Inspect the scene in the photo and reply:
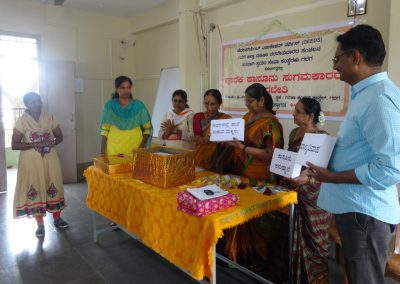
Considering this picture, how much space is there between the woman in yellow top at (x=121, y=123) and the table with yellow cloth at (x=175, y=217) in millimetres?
669

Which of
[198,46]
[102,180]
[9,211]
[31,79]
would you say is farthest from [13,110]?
[102,180]

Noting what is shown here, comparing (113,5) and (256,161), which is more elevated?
(113,5)

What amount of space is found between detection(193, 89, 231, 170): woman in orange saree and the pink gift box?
3.42 ft

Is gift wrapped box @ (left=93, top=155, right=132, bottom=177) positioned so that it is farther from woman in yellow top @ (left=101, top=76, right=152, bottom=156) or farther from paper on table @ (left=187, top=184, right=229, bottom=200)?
paper on table @ (left=187, top=184, right=229, bottom=200)

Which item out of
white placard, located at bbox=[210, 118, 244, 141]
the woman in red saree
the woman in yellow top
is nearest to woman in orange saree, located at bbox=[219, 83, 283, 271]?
white placard, located at bbox=[210, 118, 244, 141]

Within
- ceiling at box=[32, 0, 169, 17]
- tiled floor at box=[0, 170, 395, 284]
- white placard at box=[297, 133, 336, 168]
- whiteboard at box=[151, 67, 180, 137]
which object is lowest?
tiled floor at box=[0, 170, 395, 284]

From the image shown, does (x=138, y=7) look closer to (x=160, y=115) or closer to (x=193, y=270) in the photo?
(x=160, y=115)

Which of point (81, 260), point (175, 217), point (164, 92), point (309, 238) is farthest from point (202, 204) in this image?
point (164, 92)

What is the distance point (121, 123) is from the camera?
307 cm

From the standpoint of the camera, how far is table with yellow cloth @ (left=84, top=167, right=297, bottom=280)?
1595 millimetres

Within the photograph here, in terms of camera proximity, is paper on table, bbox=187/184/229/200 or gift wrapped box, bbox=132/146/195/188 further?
gift wrapped box, bbox=132/146/195/188

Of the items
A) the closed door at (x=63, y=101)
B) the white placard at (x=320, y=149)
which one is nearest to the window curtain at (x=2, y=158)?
the closed door at (x=63, y=101)

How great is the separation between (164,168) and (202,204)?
49 cm

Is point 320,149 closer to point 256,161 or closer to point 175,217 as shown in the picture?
→ point 175,217
